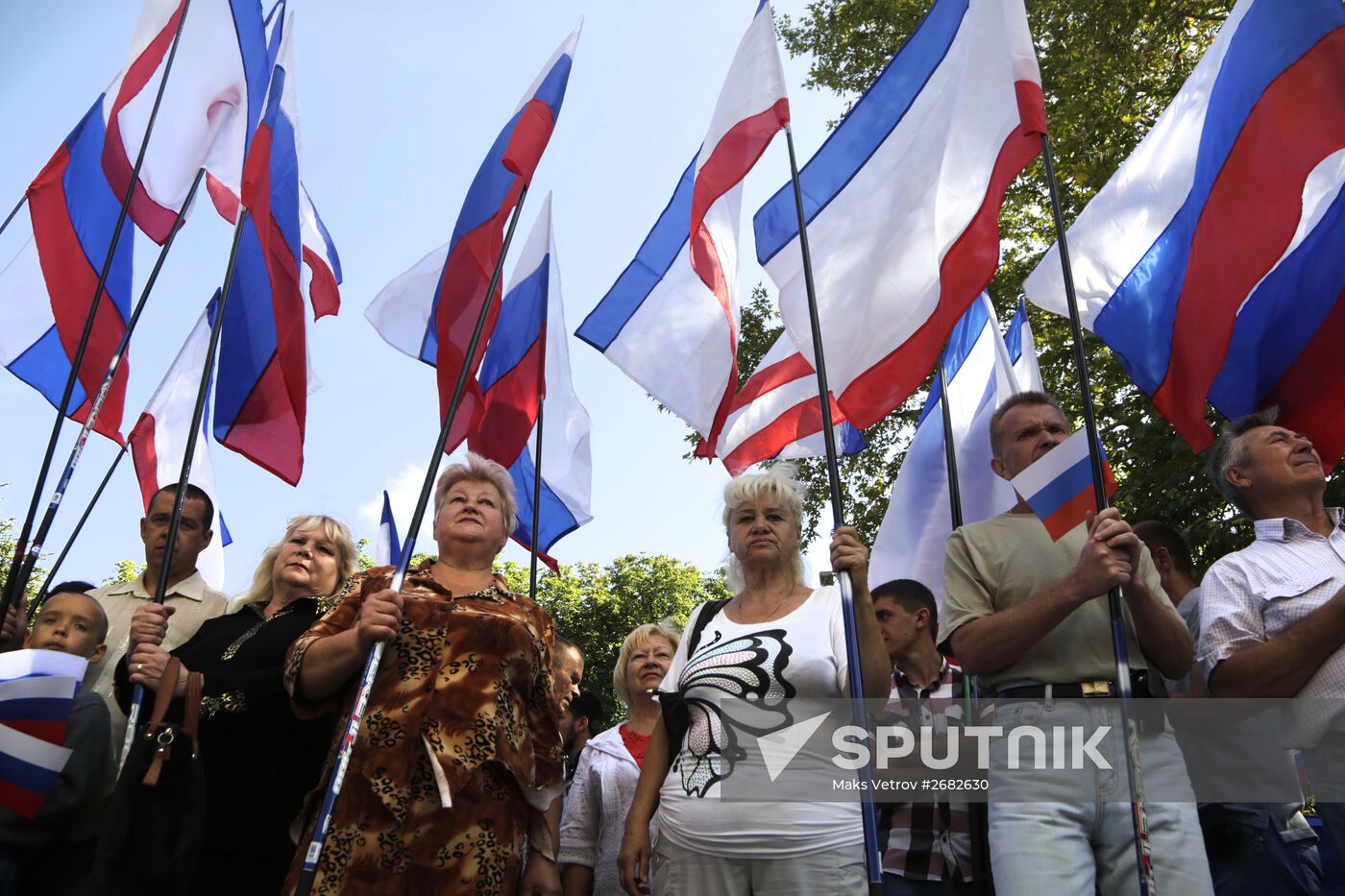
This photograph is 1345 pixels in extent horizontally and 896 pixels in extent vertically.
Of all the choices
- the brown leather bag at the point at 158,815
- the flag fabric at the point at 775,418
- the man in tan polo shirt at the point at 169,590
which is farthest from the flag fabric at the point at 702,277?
the brown leather bag at the point at 158,815

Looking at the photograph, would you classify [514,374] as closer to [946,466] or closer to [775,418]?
[775,418]

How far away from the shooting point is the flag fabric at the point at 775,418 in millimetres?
5883

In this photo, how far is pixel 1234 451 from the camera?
375 cm

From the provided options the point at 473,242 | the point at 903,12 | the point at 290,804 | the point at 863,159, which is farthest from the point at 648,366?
the point at 903,12

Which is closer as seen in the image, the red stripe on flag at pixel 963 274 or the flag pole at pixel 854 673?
the flag pole at pixel 854 673

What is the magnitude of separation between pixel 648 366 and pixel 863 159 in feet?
4.45

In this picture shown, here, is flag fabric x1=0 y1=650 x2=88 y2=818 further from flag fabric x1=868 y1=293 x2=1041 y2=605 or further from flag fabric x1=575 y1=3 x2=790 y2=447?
flag fabric x1=868 y1=293 x2=1041 y2=605

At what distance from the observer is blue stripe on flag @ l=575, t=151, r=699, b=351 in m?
5.52

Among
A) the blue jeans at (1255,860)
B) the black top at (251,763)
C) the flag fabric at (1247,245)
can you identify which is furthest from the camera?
the flag fabric at (1247,245)

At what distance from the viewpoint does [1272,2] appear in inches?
170

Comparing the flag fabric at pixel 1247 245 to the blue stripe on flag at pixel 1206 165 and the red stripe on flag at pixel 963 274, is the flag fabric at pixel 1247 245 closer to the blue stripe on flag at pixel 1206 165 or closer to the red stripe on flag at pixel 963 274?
the blue stripe on flag at pixel 1206 165

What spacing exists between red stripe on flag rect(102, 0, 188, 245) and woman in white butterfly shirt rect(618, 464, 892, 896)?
3236mm

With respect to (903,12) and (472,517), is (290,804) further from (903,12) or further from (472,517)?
(903,12)

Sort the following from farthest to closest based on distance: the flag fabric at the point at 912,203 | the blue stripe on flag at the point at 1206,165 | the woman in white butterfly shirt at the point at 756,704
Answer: the flag fabric at the point at 912,203
the blue stripe on flag at the point at 1206,165
the woman in white butterfly shirt at the point at 756,704
